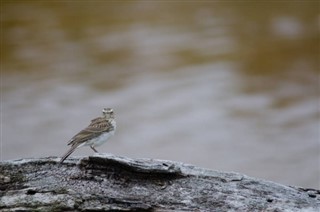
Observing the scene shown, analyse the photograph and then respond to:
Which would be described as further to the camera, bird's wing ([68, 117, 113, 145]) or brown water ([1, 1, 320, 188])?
brown water ([1, 1, 320, 188])

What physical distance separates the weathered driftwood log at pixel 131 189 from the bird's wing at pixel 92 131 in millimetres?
295

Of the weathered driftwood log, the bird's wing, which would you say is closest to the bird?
the bird's wing

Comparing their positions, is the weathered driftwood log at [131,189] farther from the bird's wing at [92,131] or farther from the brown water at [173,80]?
the brown water at [173,80]

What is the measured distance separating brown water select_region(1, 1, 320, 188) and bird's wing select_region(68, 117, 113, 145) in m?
4.97

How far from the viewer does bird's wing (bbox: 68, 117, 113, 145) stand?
4.97 meters

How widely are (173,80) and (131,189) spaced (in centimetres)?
935

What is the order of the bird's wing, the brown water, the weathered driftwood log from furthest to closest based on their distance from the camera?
the brown water
the bird's wing
the weathered driftwood log

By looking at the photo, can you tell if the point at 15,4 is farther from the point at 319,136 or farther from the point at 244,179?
the point at 244,179

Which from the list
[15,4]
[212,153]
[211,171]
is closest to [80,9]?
[15,4]

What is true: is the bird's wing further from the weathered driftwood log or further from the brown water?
the brown water

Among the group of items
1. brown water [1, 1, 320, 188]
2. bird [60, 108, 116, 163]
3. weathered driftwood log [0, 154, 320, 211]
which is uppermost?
brown water [1, 1, 320, 188]

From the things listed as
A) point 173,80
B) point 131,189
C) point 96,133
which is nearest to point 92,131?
point 96,133

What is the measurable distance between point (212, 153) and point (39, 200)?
690 centimetres

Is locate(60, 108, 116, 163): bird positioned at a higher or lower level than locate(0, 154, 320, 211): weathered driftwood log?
higher
